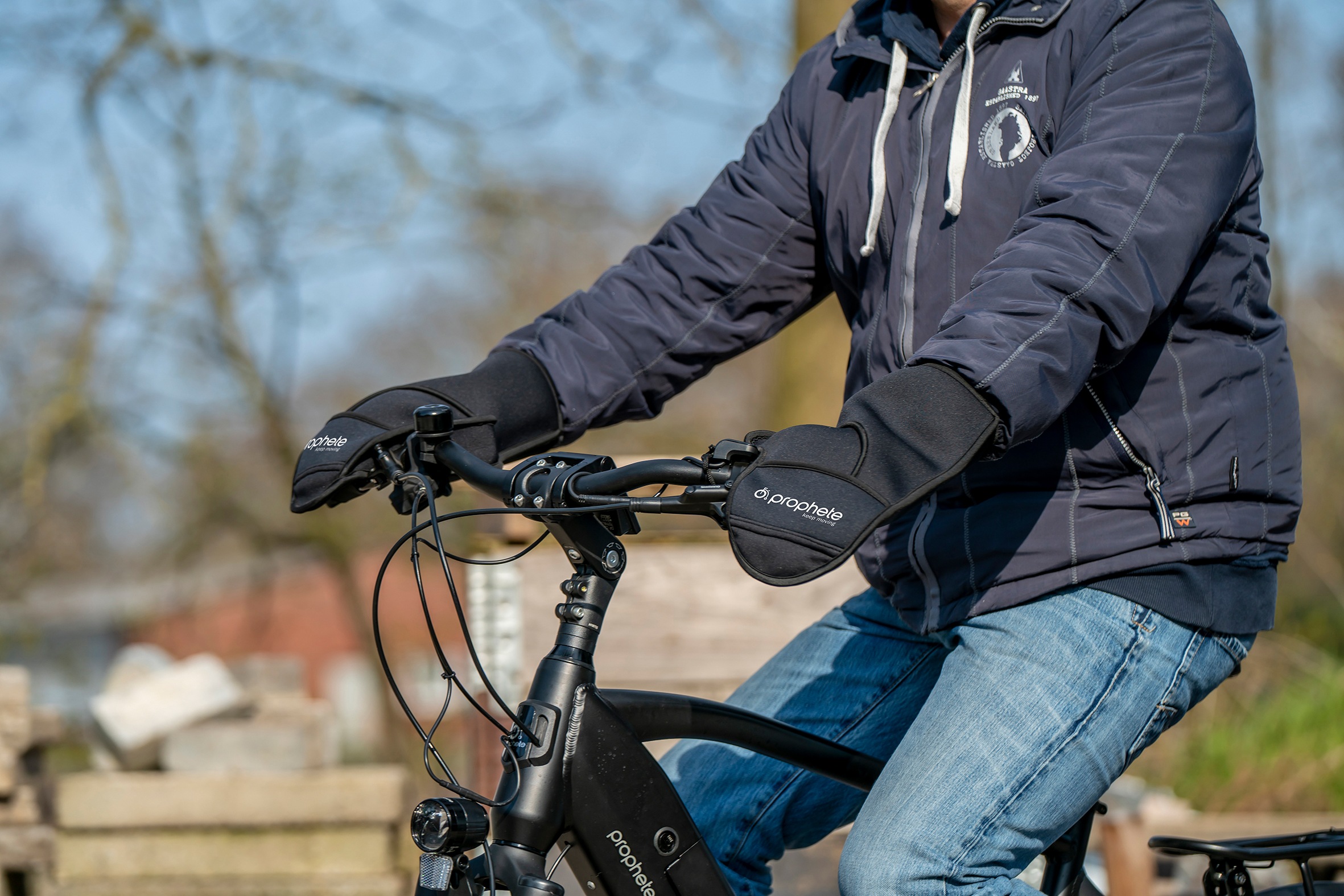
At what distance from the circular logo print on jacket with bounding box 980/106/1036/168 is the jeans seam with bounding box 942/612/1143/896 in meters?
0.68

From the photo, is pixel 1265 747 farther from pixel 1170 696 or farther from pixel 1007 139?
pixel 1007 139

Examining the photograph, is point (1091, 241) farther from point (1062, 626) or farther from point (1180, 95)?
point (1062, 626)

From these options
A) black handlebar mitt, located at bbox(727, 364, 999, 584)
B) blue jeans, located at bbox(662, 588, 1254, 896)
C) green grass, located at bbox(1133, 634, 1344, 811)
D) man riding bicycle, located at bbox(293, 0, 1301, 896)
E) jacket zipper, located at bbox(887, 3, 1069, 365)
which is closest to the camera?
black handlebar mitt, located at bbox(727, 364, 999, 584)

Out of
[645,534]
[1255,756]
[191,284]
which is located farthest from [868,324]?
[191,284]

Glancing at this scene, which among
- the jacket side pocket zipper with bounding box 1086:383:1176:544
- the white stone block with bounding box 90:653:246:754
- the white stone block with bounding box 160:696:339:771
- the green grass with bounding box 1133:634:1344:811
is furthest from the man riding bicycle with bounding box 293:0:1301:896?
the green grass with bounding box 1133:634:1344:811

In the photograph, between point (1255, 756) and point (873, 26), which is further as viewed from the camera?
point (1255, 756)

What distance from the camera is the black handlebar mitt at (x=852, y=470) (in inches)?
49.1

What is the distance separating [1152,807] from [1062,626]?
3.42 meters

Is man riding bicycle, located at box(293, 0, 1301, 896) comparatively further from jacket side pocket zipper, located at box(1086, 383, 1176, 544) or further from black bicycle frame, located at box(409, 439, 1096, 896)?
black bicycle frame, located at box(409, 439, 1096, 896)

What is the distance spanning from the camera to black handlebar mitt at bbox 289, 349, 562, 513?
5.64 ft

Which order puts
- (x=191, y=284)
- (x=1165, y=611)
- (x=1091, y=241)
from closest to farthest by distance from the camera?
1. (x=1091, y=241)
2. (x=1165, y=611)
3. (x=191, y=284)

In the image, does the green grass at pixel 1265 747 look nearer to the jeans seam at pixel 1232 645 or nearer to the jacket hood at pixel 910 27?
the jeans seam at pixel 1232 645

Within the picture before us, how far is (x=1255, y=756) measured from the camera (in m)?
5.43

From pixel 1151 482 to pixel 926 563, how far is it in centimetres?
32
